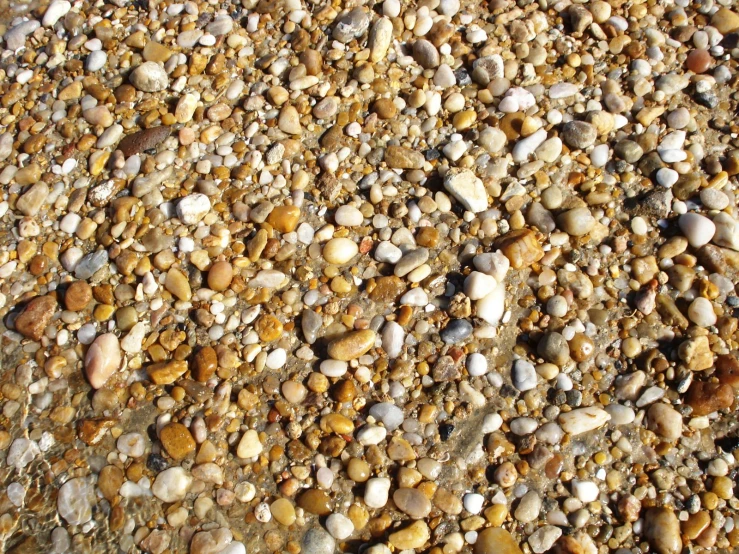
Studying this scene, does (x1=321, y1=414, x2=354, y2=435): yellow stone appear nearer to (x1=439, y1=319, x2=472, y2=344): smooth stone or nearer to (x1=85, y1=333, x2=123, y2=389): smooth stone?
(x1=439, y1=319, x2=472, y2=344): smooth stone

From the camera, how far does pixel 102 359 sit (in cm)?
212

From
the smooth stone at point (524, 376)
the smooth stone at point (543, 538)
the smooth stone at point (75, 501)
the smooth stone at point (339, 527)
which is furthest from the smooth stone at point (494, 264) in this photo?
the smooth stone at point (75, 501)

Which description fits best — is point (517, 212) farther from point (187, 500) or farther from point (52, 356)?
point (52, 356)

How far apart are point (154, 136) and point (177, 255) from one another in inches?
20.5

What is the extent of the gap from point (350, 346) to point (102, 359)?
781 millimetres

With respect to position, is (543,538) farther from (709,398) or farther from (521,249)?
(521,249)

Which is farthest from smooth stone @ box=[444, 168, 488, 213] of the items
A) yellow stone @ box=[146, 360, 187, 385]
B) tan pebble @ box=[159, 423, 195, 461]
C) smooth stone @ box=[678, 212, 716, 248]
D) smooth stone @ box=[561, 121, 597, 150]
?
tan pebble @ box=[159, 423, 195, 461]

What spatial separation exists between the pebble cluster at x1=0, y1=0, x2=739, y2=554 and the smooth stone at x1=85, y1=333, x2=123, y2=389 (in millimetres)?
11

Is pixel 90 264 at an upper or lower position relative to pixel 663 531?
upper

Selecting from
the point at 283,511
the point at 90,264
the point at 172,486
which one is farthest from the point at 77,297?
the point at 283,511

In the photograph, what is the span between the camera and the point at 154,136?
252cm

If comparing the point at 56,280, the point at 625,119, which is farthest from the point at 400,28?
the point at 56,280

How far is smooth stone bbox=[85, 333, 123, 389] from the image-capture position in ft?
6.91

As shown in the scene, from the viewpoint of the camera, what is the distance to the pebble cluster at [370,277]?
75.9 inches
